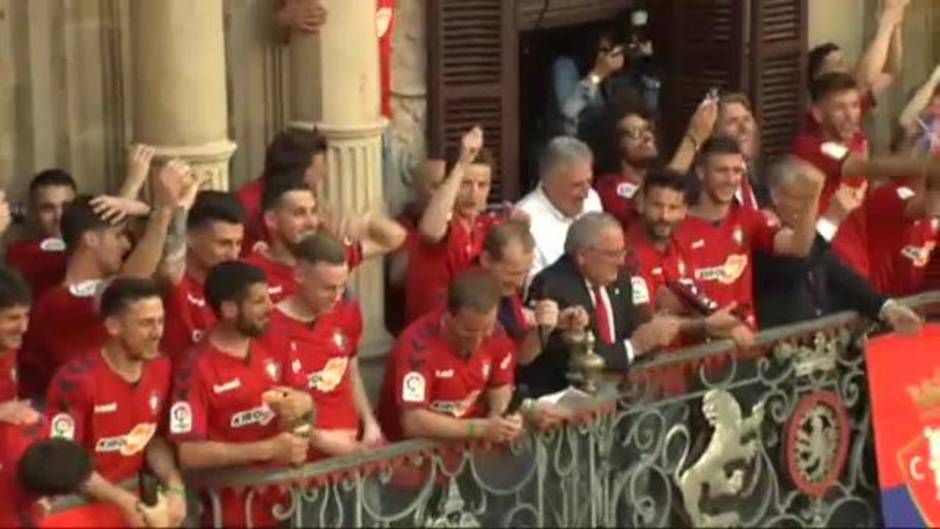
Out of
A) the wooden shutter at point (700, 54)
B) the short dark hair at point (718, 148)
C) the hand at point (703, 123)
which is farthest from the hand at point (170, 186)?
the wooden shutter at point (700, 54)

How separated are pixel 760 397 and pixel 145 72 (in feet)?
9.50

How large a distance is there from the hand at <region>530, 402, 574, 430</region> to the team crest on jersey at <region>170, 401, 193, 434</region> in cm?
131

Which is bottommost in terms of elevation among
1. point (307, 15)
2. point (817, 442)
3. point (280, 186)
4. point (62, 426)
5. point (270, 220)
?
point (817, 442)

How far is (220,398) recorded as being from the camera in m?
9.13

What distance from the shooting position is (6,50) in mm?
11297

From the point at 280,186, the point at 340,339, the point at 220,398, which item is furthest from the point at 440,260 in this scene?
the point at 220,398

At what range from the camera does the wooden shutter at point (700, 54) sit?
13.9 metres

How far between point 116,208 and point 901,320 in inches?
127

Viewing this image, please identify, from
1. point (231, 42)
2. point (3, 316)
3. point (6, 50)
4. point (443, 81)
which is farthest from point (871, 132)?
point (3, 316)

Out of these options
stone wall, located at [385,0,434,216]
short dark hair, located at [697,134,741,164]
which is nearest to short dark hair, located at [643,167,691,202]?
short dark hair, located at [697,134,741,164]

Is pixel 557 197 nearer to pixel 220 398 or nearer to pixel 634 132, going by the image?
pixel 634 132

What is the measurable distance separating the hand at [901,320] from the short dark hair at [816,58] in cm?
307

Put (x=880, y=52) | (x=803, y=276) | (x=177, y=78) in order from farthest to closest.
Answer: (x=880, y=52)
(x=803, y=276)
(x=177, y=78)

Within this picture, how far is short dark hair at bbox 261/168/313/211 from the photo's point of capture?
33.4 ft
